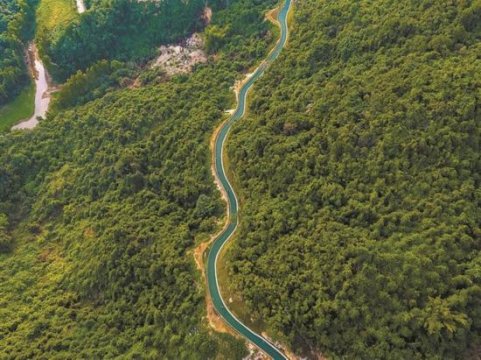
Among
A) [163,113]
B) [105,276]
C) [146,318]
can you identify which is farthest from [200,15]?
[146,318]

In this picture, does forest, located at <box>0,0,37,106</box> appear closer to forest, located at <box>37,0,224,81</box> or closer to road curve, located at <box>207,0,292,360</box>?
forest, located at <box>37,0,224,81</box>

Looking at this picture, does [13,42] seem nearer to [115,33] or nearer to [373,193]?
[115,33]

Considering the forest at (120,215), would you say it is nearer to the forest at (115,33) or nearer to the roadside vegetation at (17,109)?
the forest at (115,33)

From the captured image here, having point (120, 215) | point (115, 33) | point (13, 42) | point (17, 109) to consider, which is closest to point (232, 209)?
point (120, 215)

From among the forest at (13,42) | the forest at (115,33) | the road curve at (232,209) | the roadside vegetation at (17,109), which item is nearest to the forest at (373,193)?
the road curve at (232,209)

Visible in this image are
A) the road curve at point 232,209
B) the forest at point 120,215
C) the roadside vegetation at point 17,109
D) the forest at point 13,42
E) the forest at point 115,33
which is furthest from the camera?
the forest at point 13,42

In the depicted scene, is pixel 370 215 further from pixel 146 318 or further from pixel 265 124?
pixel 146 318

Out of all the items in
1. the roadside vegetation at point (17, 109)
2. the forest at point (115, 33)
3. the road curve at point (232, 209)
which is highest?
the forest at point (115, 33)
